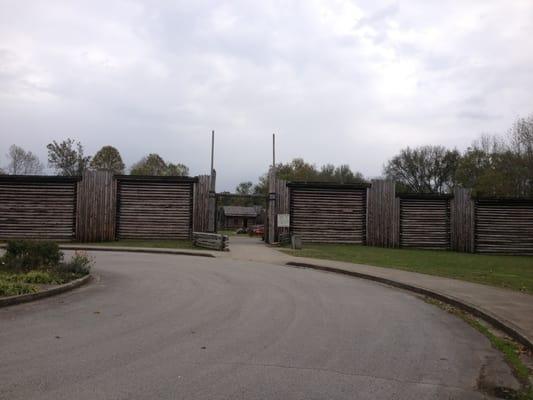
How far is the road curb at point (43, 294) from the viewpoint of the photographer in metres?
9.66

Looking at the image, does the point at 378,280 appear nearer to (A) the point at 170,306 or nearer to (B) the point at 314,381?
(A) the point at 170,306

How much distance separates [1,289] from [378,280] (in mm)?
9902

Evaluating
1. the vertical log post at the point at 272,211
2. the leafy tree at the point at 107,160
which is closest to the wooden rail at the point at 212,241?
the vertical log post at the point at 272,211

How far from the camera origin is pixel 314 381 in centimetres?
544

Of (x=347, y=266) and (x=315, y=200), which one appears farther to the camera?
(x=315, y=200)

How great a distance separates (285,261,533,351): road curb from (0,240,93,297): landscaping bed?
8.06m

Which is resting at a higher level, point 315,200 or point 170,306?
point 315,200

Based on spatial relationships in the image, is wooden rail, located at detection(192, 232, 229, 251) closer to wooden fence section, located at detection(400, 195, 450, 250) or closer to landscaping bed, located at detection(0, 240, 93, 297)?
landscaping bed, located at detection(0, 240, 93, 297)

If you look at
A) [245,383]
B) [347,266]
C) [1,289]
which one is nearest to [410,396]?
[245,383]

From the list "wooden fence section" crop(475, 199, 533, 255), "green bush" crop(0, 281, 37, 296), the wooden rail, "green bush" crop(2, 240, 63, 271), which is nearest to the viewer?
"green bush" crop(0, 281, 37, 296)

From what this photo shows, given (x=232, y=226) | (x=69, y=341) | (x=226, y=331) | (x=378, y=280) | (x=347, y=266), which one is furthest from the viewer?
(x=232, y=226)

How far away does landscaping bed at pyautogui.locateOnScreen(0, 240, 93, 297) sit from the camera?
1173 cm

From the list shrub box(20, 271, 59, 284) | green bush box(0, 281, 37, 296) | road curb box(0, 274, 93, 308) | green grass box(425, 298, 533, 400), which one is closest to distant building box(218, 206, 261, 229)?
road curb box(0, 274, 93, 308)

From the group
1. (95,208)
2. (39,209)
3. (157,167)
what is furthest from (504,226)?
(157,167)
